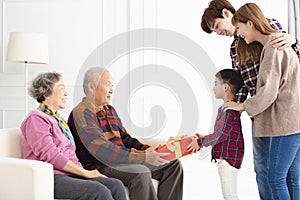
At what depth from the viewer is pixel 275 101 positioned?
103 inches

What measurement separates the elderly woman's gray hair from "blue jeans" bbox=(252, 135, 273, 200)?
1.18 metres

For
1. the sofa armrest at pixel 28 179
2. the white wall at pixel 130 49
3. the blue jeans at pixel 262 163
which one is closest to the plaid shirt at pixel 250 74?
the blue jeans at pixel 262 163

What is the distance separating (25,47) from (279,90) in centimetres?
223

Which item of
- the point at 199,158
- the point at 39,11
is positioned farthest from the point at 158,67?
the point at 39,11

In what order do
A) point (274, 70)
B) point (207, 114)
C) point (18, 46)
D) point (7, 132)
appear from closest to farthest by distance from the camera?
point (274, 70) < point (7, 132) < point (18, 46) < point (207, 114)

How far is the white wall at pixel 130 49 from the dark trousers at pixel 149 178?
4.62ft

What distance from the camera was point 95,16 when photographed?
4.42m

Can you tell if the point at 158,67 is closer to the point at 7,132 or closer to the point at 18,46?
the point at 18,46

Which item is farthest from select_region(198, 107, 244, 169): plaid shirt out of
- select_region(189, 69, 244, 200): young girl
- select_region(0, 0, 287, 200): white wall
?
select_region(0, 0, 287, 200): white wall

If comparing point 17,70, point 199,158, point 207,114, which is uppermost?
point 17,70

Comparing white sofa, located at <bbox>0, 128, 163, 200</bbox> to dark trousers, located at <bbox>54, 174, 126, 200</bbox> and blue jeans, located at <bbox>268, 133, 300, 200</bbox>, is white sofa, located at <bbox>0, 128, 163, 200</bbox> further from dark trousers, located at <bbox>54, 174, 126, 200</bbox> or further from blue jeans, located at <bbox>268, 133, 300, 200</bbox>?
blue jeans, located at <bbox>268, 133, 300, 200</bbox>

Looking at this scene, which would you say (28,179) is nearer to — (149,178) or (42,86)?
(42,86)

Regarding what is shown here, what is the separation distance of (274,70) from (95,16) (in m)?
2.27

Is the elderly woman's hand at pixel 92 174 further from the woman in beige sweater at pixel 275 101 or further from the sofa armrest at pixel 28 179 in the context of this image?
the woman in beige sweater at pixel 275 101
